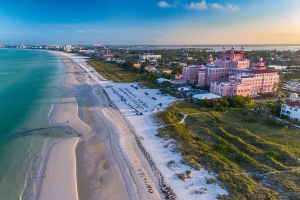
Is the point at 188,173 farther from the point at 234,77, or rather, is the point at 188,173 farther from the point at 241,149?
the point at 234,77

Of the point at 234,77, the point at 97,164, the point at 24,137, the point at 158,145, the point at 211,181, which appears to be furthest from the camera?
the point at 234,77

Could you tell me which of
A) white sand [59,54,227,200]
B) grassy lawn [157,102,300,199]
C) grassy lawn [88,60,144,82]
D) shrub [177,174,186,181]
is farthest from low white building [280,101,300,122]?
grassy lawn [88,60,144,82]

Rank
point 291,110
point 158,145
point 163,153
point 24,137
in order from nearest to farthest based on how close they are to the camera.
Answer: point 163,153 < point 158,145 < point 24,137 < point 291,110

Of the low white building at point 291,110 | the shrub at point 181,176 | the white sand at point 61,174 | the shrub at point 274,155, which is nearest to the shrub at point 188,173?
the shrub at point 181,176

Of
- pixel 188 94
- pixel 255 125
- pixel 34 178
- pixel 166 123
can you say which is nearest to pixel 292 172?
pixel 255 125

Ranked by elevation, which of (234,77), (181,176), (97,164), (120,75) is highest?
(234,77)

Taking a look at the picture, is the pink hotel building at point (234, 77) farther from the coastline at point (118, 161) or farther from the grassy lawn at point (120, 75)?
the grassy lawn at point (120, 75)

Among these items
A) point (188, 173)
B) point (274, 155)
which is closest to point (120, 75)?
point (188, 173)

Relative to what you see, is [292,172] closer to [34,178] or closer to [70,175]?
[70,175]
